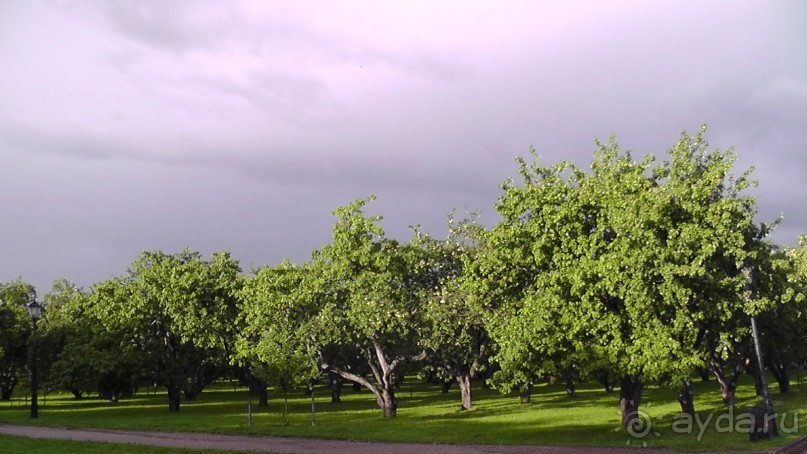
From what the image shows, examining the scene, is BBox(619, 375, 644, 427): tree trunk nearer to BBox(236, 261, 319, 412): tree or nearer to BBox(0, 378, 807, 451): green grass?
BBox(0, 378, 807, 451): green grass

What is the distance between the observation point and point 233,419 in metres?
37.4

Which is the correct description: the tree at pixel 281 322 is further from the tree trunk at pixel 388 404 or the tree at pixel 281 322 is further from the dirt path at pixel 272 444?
the dirt path at pixel 272 444

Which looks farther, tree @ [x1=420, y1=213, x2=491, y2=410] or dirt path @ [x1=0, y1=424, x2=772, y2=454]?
tree @ [x1=420, y1=213, x2=491, y2=410]

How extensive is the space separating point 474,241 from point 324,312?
33.2 feet

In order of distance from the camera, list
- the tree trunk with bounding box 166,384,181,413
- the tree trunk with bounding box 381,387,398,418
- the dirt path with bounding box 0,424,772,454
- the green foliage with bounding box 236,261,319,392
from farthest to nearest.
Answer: the tree trunk with bounding box 166,384,181,413, the tree trunk with bounding box 381,387,398,418, the green foliage with bounding box 236,261,319,392, the dirt path with bounding box 0,424,772,454

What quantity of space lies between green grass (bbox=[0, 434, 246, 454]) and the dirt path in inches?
41.2

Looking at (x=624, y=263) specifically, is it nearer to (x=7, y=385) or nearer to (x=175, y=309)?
(x=175, y=309)

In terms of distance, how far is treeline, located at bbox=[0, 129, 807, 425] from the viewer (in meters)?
23.3

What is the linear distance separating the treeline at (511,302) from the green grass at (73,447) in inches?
443

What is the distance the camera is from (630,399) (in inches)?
1078

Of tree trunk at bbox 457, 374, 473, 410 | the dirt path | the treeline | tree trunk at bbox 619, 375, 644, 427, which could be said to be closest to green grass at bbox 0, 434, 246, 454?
the dirt path

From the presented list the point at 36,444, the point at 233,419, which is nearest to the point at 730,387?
the point at 233,419

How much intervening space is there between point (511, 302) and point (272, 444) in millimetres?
11176

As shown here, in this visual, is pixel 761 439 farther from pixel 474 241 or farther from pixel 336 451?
pixel 474 241
